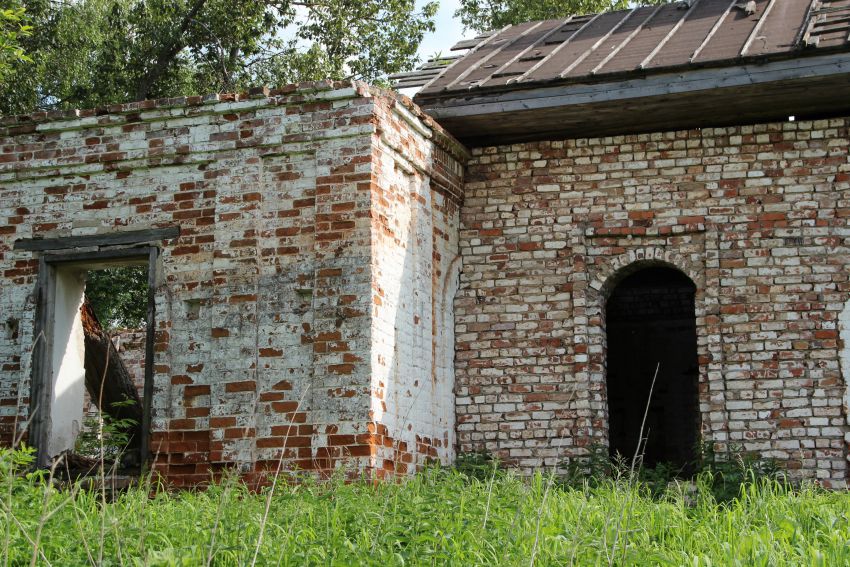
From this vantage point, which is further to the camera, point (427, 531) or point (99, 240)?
point (99, 240)

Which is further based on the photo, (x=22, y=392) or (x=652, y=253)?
(x=652, y=253)

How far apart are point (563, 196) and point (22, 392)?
5.01 metres

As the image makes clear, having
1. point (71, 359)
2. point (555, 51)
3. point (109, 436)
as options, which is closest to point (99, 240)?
point (71, 359)

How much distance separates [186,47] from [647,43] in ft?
36.0

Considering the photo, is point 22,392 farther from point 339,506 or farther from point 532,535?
point 532,535

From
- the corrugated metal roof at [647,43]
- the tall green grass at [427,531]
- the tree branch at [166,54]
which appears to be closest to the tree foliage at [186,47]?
the tree branch at [166,54]

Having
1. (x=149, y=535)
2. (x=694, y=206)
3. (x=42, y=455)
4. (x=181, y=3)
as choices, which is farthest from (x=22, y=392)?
(x=181, y=3)

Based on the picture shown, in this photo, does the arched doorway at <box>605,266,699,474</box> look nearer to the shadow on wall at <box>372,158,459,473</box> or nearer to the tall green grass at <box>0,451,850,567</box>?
the shadow on wall at <box>372,158,459,473</box>

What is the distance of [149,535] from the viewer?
5.67 meters

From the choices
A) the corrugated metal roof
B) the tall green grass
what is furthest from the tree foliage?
the tall green grass

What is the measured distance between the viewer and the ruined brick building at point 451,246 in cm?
847

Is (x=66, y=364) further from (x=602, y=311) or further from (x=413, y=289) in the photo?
(x=602, y=311)

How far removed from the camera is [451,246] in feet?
32.8

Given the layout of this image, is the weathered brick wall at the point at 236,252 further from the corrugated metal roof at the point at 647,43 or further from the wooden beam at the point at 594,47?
the wooden beam at the point at 594,47
